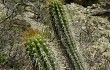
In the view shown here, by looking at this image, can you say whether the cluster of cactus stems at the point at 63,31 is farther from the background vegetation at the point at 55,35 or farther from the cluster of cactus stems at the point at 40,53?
the cluster of cactus stems at the point at 40,53

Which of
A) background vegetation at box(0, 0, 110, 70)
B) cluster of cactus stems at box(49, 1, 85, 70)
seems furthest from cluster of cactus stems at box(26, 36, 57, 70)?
cluster of cactus stems at box(49, 1, 85, 70)

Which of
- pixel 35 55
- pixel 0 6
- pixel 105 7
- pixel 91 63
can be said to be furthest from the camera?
pixel 105 7

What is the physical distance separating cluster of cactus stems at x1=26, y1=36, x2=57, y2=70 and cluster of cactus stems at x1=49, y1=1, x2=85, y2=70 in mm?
550

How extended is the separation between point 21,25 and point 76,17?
5.12 ft

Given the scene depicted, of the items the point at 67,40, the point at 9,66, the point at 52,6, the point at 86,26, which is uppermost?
the point at 52,6

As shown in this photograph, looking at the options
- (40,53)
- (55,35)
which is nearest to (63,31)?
(55,35)

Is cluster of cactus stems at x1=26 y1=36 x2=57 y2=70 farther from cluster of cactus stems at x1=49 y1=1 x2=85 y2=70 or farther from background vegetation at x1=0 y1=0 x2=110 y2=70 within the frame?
cluster of cactus stems at x1=49 y1=1 x2=85 y2=70

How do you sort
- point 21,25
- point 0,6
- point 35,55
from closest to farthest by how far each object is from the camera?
point 35,55, point 21,25, point 0,6

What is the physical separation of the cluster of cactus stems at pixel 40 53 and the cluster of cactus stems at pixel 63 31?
21.7 inches

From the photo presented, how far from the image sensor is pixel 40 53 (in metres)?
2.84

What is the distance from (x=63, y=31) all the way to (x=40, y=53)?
683 mm

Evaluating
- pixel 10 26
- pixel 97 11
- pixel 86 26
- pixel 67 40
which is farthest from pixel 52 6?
pixel 97 11

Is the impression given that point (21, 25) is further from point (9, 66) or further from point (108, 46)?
point (108, 46)

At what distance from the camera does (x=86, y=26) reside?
20.9 ft
